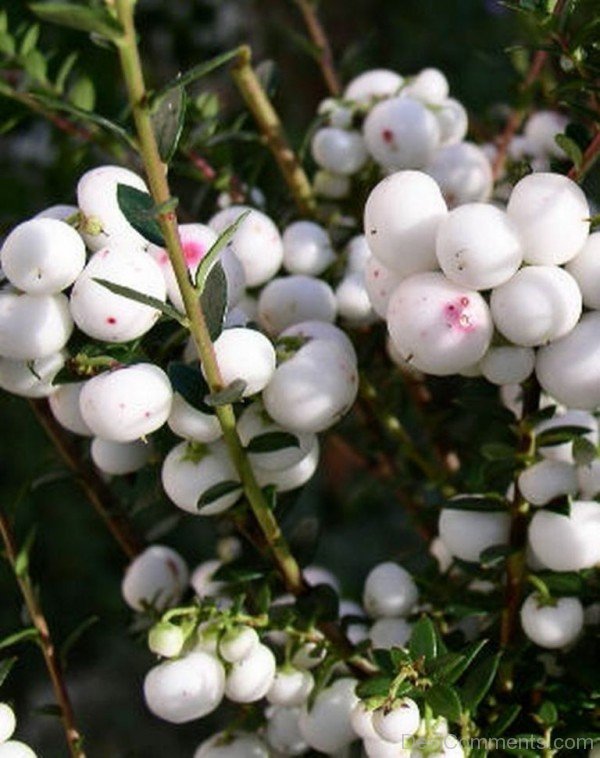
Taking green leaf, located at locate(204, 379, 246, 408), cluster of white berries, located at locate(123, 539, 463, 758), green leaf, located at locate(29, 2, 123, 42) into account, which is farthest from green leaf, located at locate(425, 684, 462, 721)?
green leaf, located at locate(29, 2, 123, 42)

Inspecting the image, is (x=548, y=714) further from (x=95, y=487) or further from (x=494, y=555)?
(x=95, y=487)

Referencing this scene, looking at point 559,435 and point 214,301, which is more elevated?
point 214,301

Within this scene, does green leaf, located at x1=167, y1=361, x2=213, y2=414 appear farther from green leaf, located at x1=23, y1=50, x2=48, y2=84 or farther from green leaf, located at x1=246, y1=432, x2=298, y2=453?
green leaf, located at x1=23, y1=50, x2=48, y2=84

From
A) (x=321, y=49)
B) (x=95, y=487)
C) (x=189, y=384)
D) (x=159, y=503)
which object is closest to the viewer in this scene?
(x=189, y=384)

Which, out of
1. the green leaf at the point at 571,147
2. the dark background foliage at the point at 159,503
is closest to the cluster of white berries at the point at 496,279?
the green leaf at the point at 571,147

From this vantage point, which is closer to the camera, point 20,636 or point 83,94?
point 20,636

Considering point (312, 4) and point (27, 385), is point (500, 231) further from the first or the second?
point (312, 4)

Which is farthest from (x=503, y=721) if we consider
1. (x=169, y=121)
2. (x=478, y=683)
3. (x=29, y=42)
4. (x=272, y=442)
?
(x=29, y=42)
